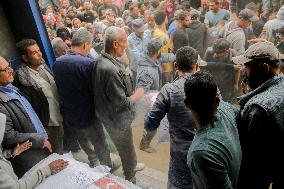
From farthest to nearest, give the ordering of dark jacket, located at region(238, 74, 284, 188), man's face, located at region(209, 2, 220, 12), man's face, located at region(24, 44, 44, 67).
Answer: man's face, located at region(209, 2, 220, 12), man's face, located at region(24, 44, 44, 67), dark jacket, located at region(238, 74, 284, 188)

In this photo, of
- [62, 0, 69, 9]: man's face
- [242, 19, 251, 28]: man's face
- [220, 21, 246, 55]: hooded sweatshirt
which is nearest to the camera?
[220, 21, 246, 55]: hooded sweatshirt

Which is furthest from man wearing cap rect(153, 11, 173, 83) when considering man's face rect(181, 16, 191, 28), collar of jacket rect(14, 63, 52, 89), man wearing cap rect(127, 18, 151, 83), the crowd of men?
collar of jacket rect(14, 63, 52, 89)

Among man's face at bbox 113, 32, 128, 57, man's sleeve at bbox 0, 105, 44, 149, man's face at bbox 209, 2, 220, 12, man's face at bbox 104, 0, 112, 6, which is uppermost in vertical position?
man's face at bbox 113, 32, 128, 57

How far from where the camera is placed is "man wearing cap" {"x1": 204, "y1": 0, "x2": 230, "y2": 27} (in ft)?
18.6

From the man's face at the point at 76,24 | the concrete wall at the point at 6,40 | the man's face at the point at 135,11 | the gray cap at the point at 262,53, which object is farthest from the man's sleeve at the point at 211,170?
the man's face at the point at 135,11

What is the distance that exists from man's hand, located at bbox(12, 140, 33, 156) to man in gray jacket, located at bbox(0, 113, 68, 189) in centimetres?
32

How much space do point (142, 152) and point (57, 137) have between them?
1025mm

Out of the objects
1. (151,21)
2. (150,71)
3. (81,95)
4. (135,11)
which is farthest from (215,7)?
(81,95)

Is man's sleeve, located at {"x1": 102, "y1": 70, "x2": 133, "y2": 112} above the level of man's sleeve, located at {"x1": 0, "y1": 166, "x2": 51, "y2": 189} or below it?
above

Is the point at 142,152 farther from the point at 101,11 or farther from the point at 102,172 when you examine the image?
the point at 101,11

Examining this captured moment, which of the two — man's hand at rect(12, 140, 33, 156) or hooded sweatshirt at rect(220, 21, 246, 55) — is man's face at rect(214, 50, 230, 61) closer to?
hooded sweatshirt at rect(220, 21, 246, 55)

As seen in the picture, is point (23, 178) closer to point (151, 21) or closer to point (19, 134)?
point (19, 134)

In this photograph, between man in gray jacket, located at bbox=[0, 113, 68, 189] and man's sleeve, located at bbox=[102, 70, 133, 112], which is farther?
man's sleeve, located at bbox=[102, 70, 133, 112]

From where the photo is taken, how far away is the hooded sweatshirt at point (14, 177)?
2.21 meters
